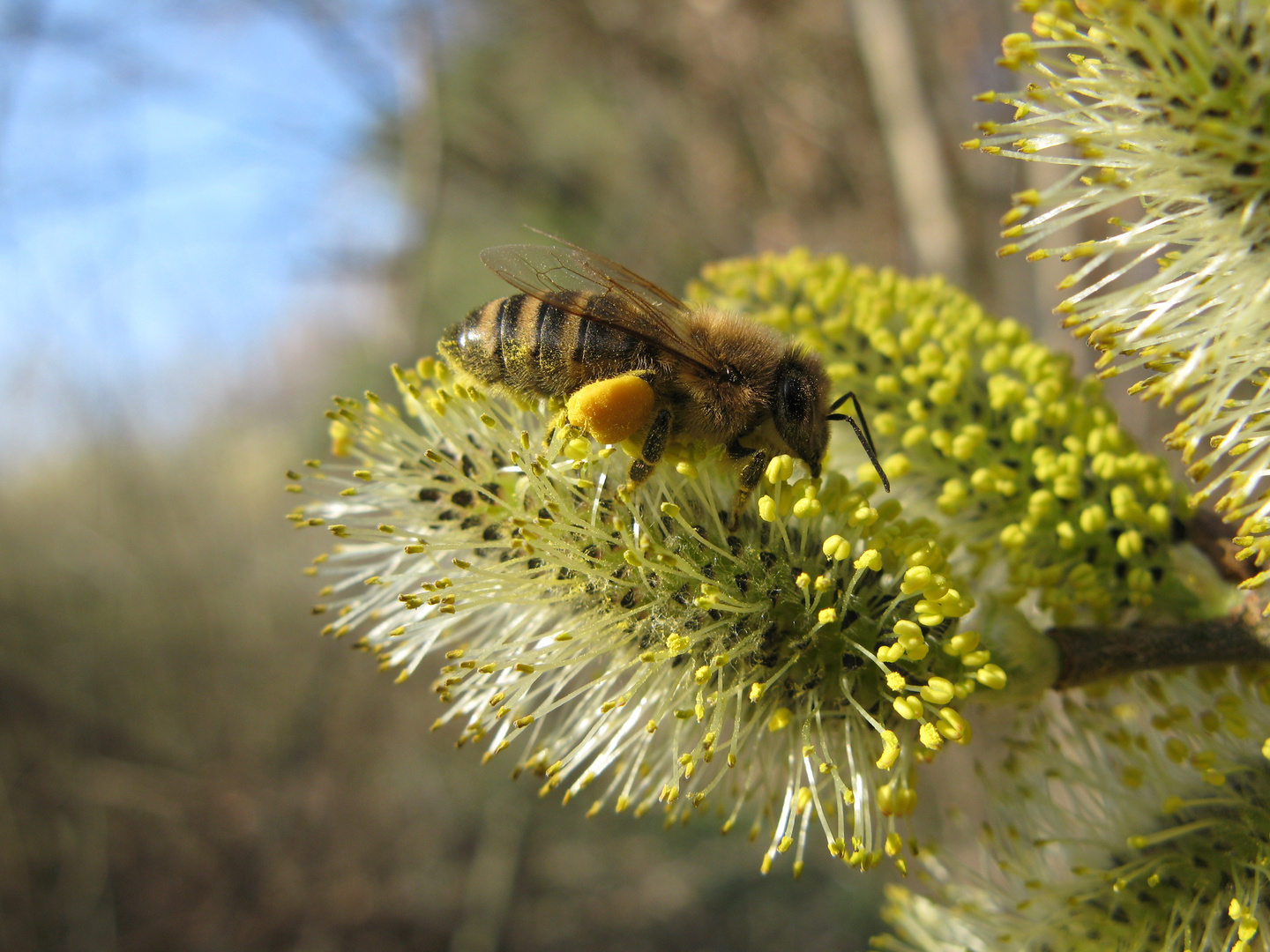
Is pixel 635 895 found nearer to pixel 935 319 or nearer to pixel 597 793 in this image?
pixel 597 793

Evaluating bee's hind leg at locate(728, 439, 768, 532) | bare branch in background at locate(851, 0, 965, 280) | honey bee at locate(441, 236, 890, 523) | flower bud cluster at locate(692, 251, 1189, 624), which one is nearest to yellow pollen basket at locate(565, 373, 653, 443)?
honey bee at locate(441, 236, 890, 523)

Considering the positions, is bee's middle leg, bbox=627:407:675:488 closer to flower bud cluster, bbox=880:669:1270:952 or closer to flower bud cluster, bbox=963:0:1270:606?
flower bud cluster, bbox=963:0:1270:606

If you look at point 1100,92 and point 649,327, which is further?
point 649,327

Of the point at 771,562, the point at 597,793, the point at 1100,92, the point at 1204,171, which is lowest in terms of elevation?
the point at 597,793

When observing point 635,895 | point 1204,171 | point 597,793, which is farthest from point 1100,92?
point 635,895

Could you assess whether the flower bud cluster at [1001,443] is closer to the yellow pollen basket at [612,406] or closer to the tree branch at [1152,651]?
the tree branch at [1152,651]

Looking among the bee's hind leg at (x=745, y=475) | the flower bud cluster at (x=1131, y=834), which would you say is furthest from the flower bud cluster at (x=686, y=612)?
the flower bud cluster at (x=1131, y=834)
